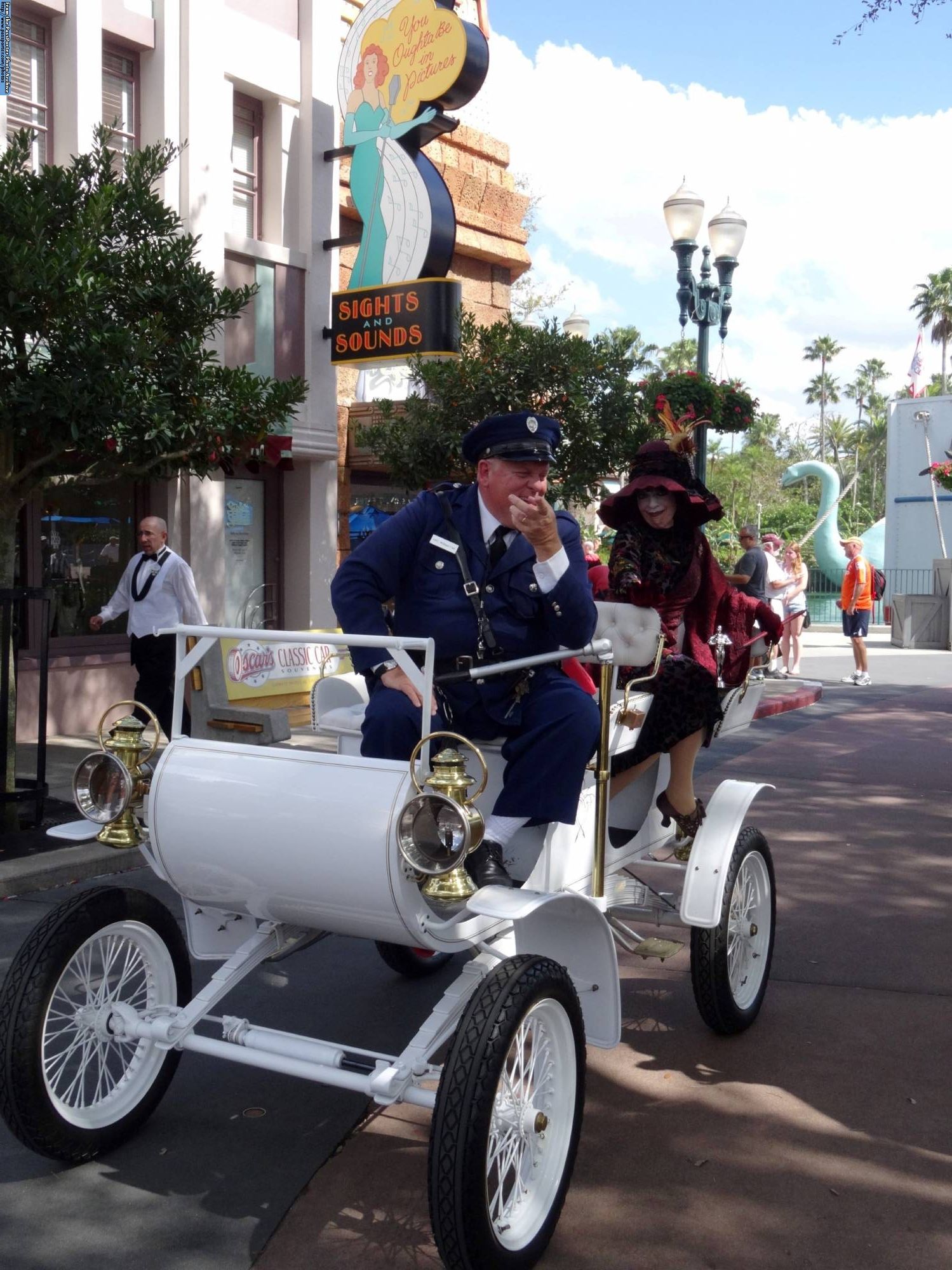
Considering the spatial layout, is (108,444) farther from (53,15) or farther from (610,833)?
(53,15)

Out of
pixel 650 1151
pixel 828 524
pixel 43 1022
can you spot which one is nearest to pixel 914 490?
pixel 828 524

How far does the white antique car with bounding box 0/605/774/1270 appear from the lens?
292cm

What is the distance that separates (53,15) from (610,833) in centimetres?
1044

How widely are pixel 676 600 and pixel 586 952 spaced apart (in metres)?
1.77

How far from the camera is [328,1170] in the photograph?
3479 millimetres

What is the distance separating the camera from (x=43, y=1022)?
10.4ft

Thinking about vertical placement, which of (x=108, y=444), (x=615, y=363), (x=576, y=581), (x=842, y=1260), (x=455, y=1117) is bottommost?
(x=842, y=1260)

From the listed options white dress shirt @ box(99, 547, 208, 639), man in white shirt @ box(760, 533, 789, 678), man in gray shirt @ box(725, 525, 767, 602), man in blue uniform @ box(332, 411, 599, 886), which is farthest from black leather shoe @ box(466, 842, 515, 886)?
man in white shirt @ box(760, 533, 789, 678)

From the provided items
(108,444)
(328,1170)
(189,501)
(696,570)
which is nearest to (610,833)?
(696,570)

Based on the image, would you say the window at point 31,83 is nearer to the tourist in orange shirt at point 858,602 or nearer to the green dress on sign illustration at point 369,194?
the green dress on sign illustration at point 369,194

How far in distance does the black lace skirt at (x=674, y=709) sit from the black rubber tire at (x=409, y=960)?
3.98 feet

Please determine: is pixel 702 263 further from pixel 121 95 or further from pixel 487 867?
pixel 487 867

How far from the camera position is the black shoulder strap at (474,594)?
3.78 m

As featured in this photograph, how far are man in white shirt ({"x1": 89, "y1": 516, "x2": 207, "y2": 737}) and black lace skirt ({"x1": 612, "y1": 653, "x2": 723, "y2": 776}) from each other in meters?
5.47
